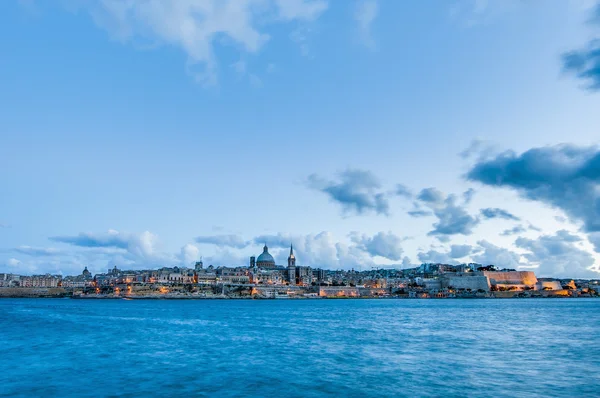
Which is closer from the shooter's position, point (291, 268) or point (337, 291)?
point (337, 291)

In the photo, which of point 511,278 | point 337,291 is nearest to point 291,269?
point 337,291

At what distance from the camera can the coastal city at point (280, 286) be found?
12712cm

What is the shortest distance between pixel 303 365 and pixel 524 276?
145284 millimetres

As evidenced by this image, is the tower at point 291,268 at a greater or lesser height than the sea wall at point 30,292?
greater

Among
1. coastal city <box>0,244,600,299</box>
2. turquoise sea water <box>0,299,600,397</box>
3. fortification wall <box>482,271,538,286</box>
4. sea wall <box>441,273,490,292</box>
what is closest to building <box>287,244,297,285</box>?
coastal city <box>0,244,600,299</box>

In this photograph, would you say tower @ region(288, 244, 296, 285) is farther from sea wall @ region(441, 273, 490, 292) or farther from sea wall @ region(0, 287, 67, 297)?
sea wall @ region(0, 287, 67, 297)

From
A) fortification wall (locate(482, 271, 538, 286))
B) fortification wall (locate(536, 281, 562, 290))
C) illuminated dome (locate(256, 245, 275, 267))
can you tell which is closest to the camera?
fortification wall (locate(482, 271, 538, 286))

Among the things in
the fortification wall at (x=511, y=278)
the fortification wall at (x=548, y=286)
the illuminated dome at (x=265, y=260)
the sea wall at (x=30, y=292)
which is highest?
the illuminated dome at (x=265, y=260)

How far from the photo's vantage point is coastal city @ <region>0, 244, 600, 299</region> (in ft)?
417

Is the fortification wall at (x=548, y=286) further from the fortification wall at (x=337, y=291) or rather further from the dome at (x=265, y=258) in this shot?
the dome at (x=265, y=258)

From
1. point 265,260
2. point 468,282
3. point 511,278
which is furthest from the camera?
point 265,260

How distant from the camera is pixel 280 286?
132625 millimetres

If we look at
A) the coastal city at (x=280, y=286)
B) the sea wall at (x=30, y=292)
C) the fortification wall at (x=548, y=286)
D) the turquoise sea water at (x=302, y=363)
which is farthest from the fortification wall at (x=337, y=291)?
the turquoise sea water at (x=302, y=363)

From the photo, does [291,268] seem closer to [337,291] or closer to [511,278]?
[337,291]
